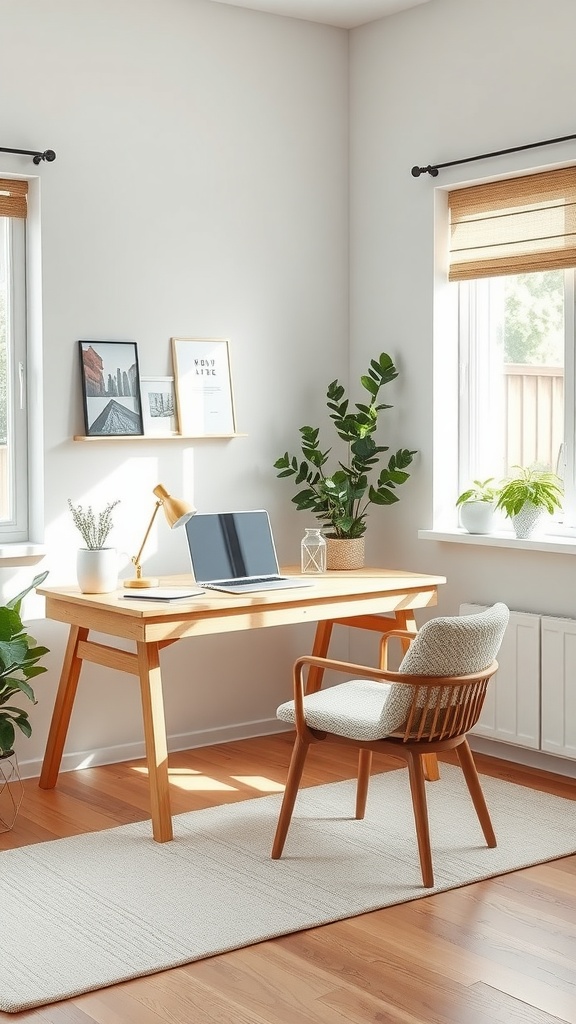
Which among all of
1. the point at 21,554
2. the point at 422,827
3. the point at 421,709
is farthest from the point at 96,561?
the point at 422,827

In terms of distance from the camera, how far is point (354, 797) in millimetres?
3979

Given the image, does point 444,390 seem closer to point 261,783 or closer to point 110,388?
point 110,388

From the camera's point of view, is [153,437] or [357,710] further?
[153,437]

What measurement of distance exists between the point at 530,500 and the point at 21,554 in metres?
1.80

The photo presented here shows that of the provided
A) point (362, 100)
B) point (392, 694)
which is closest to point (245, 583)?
point (392, 694)

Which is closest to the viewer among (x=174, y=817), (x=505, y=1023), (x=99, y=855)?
(x=505, y=1023)

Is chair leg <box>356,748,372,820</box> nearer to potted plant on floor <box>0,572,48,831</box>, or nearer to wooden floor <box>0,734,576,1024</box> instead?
wooden floor <box>0,734,576,1024</box>

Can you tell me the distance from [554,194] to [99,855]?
2.69 metres

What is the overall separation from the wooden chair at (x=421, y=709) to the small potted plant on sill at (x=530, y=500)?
947mm

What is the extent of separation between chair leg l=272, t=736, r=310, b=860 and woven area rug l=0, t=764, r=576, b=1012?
50 millimetres

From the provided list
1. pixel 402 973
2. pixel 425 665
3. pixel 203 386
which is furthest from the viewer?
pixel 203 386

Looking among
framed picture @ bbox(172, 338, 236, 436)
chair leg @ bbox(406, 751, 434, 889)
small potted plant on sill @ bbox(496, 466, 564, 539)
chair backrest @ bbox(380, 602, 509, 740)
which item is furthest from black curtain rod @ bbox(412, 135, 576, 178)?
chair leg @ bbox(406, 751, 434, 889)

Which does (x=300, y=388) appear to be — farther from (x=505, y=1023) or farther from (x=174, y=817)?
(x=505, y=1023)

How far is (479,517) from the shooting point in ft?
14.7
